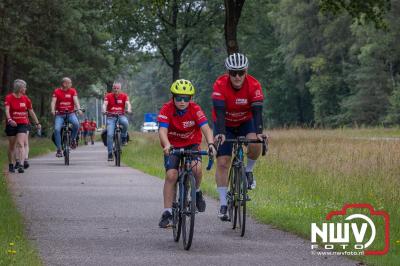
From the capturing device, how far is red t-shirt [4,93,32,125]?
60.7 feet

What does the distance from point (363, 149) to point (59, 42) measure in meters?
30.3

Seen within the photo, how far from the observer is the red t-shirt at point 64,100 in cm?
2159

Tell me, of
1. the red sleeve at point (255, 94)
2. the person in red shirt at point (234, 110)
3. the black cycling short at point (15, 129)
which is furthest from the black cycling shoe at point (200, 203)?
the black cycling short at point (15, 129)

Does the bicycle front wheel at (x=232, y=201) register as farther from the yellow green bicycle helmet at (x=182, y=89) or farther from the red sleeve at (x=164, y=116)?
the yellow green bicycle helmet at (x=182, y=89)

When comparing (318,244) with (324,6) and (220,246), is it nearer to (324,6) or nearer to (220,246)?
(220,246)

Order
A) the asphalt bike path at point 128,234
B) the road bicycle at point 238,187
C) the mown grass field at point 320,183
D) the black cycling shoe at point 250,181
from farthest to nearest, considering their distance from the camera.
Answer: the mown grass field at point 320,183, the black cycling shoe at point 250,181, the road bicycle at point 238,187, the asphalt bike path at point 128,234

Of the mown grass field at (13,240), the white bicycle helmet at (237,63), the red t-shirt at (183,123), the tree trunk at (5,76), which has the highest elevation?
the tree trunk at (5,76)

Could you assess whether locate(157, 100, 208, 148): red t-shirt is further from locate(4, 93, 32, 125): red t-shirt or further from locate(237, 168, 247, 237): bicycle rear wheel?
locate(4, 93, 32, 125): red t-shirt

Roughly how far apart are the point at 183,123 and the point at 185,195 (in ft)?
2.64

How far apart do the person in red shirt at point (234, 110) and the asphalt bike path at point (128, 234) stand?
2.30ft

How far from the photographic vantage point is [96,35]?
5112cm

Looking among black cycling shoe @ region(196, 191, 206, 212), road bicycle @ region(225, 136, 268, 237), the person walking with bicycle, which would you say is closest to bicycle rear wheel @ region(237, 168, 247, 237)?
road bicycle @ region(225, 136, 268, 237)

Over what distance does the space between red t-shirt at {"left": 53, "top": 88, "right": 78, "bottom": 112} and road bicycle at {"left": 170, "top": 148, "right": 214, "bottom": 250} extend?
12.1m

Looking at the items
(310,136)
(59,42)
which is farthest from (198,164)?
(59,42)
